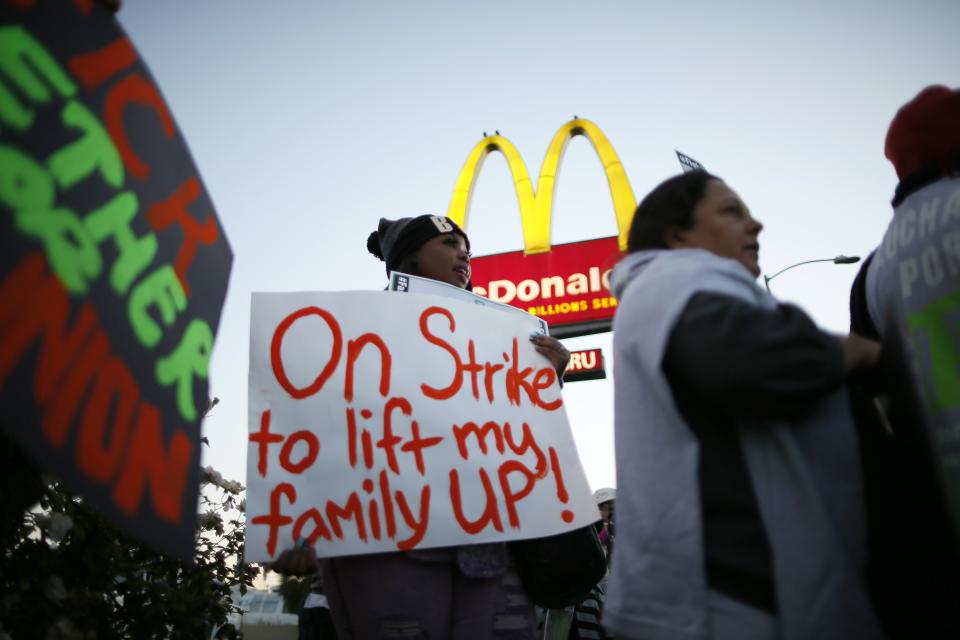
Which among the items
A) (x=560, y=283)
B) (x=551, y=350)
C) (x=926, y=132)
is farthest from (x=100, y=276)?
(x=560, y=283)

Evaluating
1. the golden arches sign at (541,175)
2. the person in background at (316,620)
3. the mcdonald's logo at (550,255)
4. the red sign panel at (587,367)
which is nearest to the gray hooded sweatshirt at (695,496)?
the person in background at (316,620)

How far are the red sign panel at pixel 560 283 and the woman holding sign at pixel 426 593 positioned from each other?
11161 mm

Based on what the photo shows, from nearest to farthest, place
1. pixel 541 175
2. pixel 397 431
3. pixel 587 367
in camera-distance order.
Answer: pixel 397 431
pixel 541 175
pixel 587 367

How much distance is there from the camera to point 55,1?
3.53ft

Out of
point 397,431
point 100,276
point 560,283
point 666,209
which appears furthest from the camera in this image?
point 560,283

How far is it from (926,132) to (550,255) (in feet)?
38.8

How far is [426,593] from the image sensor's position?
5.51 ft

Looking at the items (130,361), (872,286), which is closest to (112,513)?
(130,361)

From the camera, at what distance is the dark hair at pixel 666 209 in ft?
4.92

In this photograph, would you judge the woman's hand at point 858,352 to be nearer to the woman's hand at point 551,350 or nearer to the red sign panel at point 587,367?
the woman's hand at point 551,350

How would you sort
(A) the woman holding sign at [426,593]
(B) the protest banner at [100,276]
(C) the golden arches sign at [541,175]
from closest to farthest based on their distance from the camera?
(B) the protest banner at [100,276] < (A) the woman holding sign at [426,593] < (C) the golden arches sign at [541,175]

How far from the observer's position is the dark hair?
150cm

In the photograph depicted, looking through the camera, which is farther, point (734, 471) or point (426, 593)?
point (426, 593)

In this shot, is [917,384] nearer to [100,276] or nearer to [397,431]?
[397,431]
